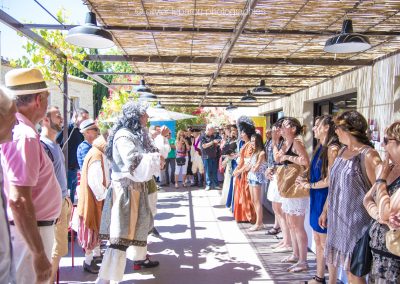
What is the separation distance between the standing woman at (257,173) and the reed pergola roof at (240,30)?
1.50m

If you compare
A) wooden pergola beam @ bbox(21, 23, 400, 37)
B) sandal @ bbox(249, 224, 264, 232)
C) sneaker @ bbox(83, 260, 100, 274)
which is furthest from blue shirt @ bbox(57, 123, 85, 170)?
sandal @ bbox(249, 224, 264, 232)

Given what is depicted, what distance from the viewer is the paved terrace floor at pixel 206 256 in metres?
3.86

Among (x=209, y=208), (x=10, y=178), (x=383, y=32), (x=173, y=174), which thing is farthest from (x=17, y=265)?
(x=173, y=174)

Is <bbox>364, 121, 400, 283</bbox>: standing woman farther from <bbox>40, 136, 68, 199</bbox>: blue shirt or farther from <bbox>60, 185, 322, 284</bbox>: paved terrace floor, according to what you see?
<bbox>40, 136, 68, 199</bbox>: blue shirt

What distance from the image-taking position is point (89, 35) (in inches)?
135

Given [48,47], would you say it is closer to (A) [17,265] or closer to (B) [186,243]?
(B) [186,243]

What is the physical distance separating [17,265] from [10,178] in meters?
0.49

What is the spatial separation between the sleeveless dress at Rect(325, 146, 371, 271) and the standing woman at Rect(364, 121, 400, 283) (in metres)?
0.33

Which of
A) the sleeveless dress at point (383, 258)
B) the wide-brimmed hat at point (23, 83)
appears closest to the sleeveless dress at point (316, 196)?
the sleeveless dress at point (383, 258)

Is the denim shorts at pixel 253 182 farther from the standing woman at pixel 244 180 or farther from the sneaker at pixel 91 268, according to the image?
the sneaker at pixel 91 268

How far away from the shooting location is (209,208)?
7.45 metres

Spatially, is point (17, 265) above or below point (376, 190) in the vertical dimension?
below

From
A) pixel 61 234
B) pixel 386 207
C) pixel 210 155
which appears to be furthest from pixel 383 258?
pixel 210 155

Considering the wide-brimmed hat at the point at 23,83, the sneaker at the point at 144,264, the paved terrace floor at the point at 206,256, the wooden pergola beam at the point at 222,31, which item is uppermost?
the wooden pergola beam at the point at 222,31
